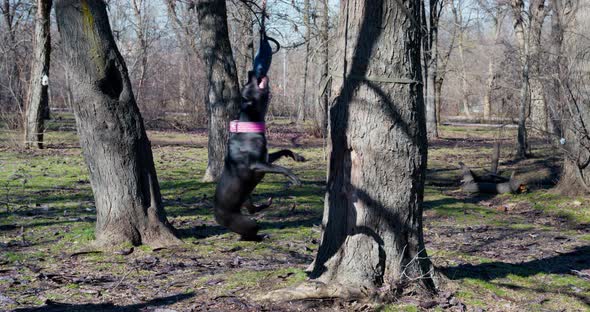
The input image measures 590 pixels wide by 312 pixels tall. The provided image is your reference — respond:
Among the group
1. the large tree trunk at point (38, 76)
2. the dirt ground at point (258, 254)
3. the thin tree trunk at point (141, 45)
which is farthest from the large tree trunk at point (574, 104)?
the thin tree trunk at point (141, 45)

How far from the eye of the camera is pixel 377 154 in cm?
531

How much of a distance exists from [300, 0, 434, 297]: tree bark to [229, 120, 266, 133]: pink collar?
676 millimetres

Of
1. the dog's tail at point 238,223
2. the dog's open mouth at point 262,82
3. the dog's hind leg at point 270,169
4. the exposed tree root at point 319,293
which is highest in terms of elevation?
the dog's open mouth at point 262,82

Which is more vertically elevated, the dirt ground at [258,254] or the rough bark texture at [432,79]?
the rough bark texture at [432,79]

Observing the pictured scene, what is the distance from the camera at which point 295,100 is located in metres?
39.8

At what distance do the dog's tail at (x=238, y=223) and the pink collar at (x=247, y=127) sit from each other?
4.27ft

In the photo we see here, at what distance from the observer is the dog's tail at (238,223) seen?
6.40 m

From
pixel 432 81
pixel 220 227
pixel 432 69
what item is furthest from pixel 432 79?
pixel 220 227

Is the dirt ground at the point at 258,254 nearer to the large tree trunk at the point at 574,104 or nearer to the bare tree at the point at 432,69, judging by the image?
the large tree trunk at the point at 574,104

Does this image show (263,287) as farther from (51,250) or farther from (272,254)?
(51,250)

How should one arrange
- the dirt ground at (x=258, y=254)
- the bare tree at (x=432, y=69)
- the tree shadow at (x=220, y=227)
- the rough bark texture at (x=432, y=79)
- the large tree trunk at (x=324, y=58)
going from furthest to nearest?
the rough bark texture at (x=432, y=79) < the bare tree at (x=432, y=69) < the large tree trunk at (x=324, y=58) < the tree shadow at (x=220, y=227) < the dirt ground at (x=258, y=254)

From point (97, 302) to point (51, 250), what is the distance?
2171 millimetres

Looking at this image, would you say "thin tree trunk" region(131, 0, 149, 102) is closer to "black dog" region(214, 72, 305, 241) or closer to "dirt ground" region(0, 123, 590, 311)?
"dirt ground" region(0, 123, 590, 311)

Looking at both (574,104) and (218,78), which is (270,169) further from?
(574,104)
